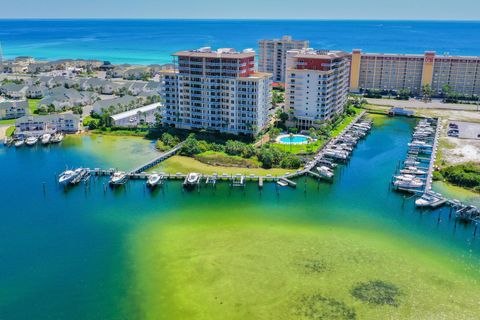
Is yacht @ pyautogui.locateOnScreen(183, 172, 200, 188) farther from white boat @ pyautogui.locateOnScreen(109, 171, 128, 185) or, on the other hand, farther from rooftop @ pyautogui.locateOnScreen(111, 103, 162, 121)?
rooftop @ pyautogui.locateOnScreen(111, 103, 162, 121)

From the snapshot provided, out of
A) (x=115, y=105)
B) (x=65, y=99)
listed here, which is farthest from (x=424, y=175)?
→ (x=65, y=99)

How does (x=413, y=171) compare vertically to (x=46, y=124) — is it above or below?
below

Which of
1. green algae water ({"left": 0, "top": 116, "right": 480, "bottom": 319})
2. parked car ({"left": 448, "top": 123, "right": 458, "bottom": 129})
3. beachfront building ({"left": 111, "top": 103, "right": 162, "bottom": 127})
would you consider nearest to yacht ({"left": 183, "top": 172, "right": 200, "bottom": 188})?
green algae water ({"left": 0, "top": 116, "right": 480, "bottom": 319})

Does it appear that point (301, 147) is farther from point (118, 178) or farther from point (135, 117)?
point (135, 117)

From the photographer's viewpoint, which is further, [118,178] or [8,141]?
[8,141]

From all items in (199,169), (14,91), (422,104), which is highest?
(14,91)

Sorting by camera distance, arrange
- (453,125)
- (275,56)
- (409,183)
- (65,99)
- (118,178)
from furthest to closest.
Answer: (275,56) < (65,99) < (453,125) < (118,178) < (409,183)

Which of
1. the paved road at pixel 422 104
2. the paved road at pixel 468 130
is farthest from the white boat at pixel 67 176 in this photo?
the paved road at pixel 422 104
